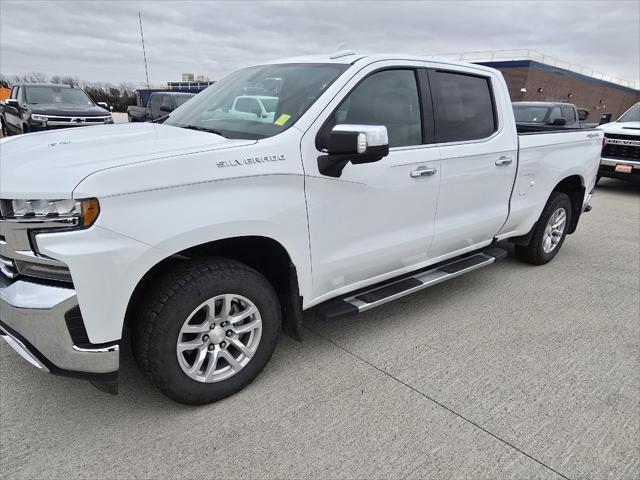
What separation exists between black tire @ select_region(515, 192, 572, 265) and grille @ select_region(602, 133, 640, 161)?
609 centimetres

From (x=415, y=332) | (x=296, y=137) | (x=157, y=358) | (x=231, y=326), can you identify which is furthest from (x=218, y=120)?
(x=415, y=332)

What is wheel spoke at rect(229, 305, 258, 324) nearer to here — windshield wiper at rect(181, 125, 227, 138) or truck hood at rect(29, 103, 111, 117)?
windshield wiper at rect(181, 125, 227, 138)

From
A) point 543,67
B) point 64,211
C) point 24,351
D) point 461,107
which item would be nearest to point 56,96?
point 461,107

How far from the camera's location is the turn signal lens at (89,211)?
2.01 metres

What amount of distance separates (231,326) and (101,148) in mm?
1166

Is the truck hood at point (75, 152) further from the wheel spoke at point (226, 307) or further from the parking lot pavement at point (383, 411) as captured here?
the parking lot pavement at point (383, 411)

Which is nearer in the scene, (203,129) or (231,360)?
(231,360)

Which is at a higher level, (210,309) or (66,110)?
(66,110)

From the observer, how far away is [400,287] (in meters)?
3.44

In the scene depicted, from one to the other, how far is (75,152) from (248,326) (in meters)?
1.29

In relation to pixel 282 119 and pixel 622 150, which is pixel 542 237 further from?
pixel 622 150

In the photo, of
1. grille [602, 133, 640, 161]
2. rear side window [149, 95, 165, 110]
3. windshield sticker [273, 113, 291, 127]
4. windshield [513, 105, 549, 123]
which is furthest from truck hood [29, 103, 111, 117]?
grille [602, 133, 640, 161]

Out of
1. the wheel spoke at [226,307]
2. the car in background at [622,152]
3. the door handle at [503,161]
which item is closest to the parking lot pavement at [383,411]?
the wheel spoke at [226,307]

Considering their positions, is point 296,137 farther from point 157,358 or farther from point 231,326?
point 157,358
